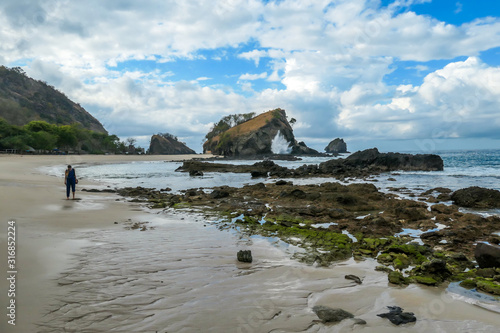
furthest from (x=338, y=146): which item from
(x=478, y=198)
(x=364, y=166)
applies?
(x=478, y=198)

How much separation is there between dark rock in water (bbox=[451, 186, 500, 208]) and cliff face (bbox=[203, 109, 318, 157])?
4245 inches

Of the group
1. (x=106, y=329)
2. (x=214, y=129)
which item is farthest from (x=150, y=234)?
(x=214, y=129)

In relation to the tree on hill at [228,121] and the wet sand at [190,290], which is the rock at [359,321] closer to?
the wet sand at [190,290]

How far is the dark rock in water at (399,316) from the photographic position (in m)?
4.65

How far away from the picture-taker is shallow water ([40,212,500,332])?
4.44 metres

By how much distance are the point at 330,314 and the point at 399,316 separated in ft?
3.41

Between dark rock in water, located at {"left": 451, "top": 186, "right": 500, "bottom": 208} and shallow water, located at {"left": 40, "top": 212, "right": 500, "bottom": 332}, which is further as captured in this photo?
dark rock in water, located at {"left": 451, "top": 186, "right": 500, "bottom": 208}

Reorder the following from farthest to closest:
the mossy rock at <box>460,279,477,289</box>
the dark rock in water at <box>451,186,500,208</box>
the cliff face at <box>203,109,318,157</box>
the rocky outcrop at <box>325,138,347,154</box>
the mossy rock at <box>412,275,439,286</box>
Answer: the rocky outcrop at <box>325,138,347,154</box> < the cliff face at <box>203,109,318,157</box> < the dark rock in water at <box>451,186,500,208</box> < the mossy rock at <box>412,275,439,286</box> < the mossy rock at <box>460,279,477,289</box>

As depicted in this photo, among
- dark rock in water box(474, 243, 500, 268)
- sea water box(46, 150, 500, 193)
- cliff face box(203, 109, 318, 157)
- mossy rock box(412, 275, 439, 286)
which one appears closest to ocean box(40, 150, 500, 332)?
mossy rock box(412, 275, 439, 286)

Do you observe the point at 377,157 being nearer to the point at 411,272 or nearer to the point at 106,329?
the point at 411,272

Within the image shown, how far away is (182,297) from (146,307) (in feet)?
2.03

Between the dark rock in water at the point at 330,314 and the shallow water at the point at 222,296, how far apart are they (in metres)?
0.10

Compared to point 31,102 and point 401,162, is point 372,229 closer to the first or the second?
point 401,162

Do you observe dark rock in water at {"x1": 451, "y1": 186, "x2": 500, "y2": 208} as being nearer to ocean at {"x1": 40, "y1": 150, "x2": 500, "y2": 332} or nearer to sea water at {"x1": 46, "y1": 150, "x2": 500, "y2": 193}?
sea water at {"x1": 46, "y1": 150, "x2": 500, "y2": 193}
